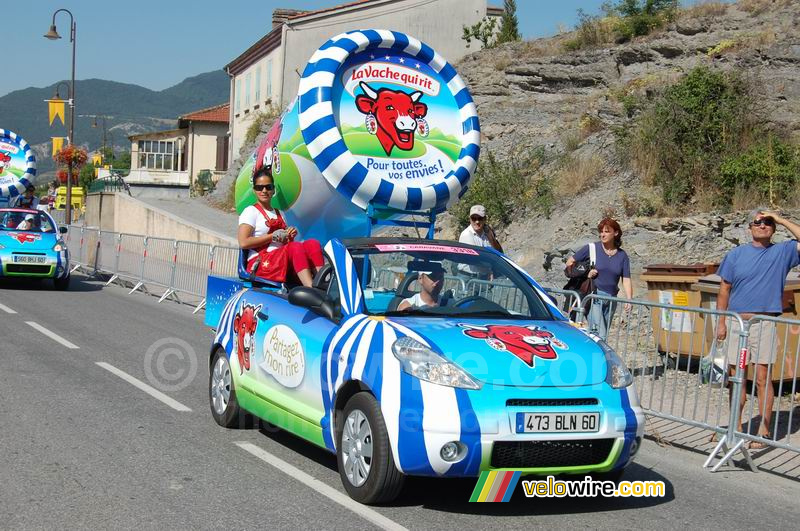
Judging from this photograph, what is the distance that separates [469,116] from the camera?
9117mm

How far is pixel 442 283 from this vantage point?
6.49 metres

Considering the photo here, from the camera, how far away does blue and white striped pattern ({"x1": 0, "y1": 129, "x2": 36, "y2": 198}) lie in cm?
2523

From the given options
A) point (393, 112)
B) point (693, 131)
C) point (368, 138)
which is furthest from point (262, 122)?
point (368, 138)

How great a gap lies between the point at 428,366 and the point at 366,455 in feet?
2.26

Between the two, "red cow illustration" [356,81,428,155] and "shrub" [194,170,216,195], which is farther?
"shrub" [194,170,216,195]

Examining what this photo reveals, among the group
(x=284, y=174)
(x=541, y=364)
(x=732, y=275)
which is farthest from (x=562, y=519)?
(x=284, y=174)

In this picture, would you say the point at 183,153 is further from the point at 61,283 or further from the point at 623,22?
the point at 61,283

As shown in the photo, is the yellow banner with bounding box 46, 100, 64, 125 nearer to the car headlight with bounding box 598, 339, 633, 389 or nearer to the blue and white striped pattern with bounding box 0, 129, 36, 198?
the blue and white striped pattern with bounding box 0, 129, 36, 198

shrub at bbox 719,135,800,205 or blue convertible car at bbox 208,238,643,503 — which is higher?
shrub at bbox 719,135,800,205

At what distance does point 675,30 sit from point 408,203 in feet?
69.0

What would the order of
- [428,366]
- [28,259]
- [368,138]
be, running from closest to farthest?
[428,366], [368,138], [28,259]

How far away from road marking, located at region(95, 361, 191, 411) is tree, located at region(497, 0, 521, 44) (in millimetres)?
31842

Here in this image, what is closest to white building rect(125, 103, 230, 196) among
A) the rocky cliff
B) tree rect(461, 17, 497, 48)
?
tree rect(461, 17, 497, 48)

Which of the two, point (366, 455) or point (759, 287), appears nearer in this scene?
point (366, 455)
